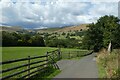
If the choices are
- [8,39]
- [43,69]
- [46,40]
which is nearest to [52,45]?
[46,40]

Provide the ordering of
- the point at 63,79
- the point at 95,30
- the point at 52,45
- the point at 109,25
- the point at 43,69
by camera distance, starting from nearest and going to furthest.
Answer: the point at 63,79 < the point at 43,69 < the point at 109,25 < the point at 95,30 < the point at 52,45

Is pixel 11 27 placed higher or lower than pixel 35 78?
higher

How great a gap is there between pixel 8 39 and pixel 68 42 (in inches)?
1110

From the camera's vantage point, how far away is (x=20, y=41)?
3890 inches

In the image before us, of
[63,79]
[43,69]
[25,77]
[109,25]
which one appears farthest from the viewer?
[109,25]

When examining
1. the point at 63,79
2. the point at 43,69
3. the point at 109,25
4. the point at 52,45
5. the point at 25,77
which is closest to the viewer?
the point at 25,77

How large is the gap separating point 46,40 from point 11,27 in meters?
13.8

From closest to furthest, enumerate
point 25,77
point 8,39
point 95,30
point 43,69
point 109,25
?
point 25,77 < point 43,69 < point 109,25 < point 8,39 < point 95,30

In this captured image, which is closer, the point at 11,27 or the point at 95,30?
the point at 95,30

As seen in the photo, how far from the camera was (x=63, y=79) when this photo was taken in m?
15.8

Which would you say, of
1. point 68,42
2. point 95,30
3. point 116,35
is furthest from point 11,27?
point 116,35

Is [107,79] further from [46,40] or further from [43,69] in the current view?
[46,40]

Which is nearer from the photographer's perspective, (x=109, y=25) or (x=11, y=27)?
(x=109, y=25)

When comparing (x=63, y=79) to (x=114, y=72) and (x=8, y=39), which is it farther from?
(x=8, y=39)
